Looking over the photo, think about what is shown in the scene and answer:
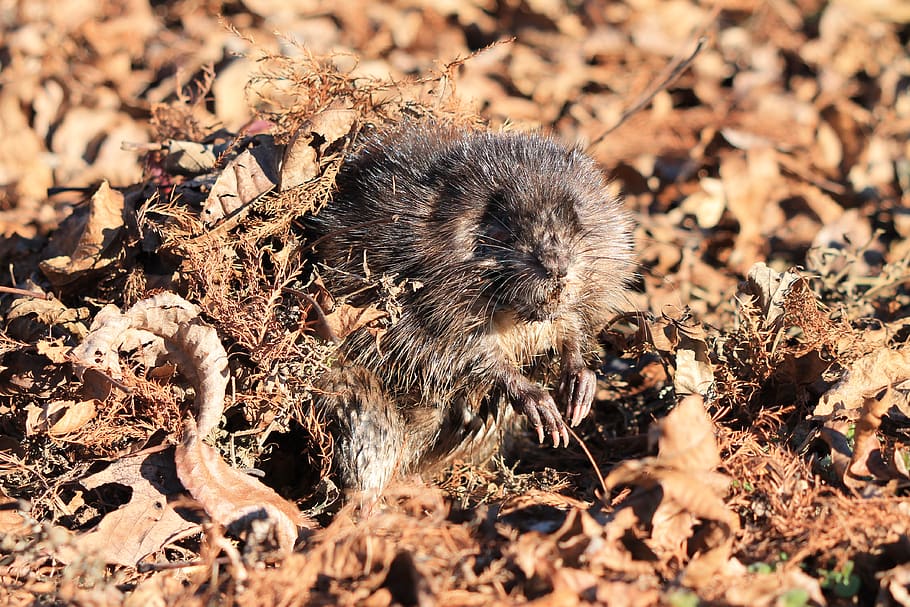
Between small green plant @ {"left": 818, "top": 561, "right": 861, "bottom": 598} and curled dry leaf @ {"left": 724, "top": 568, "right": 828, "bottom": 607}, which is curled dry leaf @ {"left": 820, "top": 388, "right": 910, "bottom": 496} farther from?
curled dry leaf @ {"left": 724, "top": 568, "right": 828, "bottom": 607}

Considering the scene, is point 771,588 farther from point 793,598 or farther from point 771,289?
point 771,289

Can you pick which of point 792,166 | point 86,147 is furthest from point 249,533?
point 792,166

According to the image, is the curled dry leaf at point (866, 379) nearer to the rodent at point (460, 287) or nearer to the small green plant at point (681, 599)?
the rodent at point (460, 287)

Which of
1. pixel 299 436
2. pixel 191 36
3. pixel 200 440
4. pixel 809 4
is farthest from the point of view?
pixel 809 4

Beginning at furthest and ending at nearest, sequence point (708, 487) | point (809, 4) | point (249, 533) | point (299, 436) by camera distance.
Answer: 1. point (809, 4)
2. point (299, 436)
3. point (249, 533)
4. point (708, 487)

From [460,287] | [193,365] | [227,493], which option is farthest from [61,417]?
[460,287]

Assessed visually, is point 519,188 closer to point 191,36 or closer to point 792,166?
point 792,166
